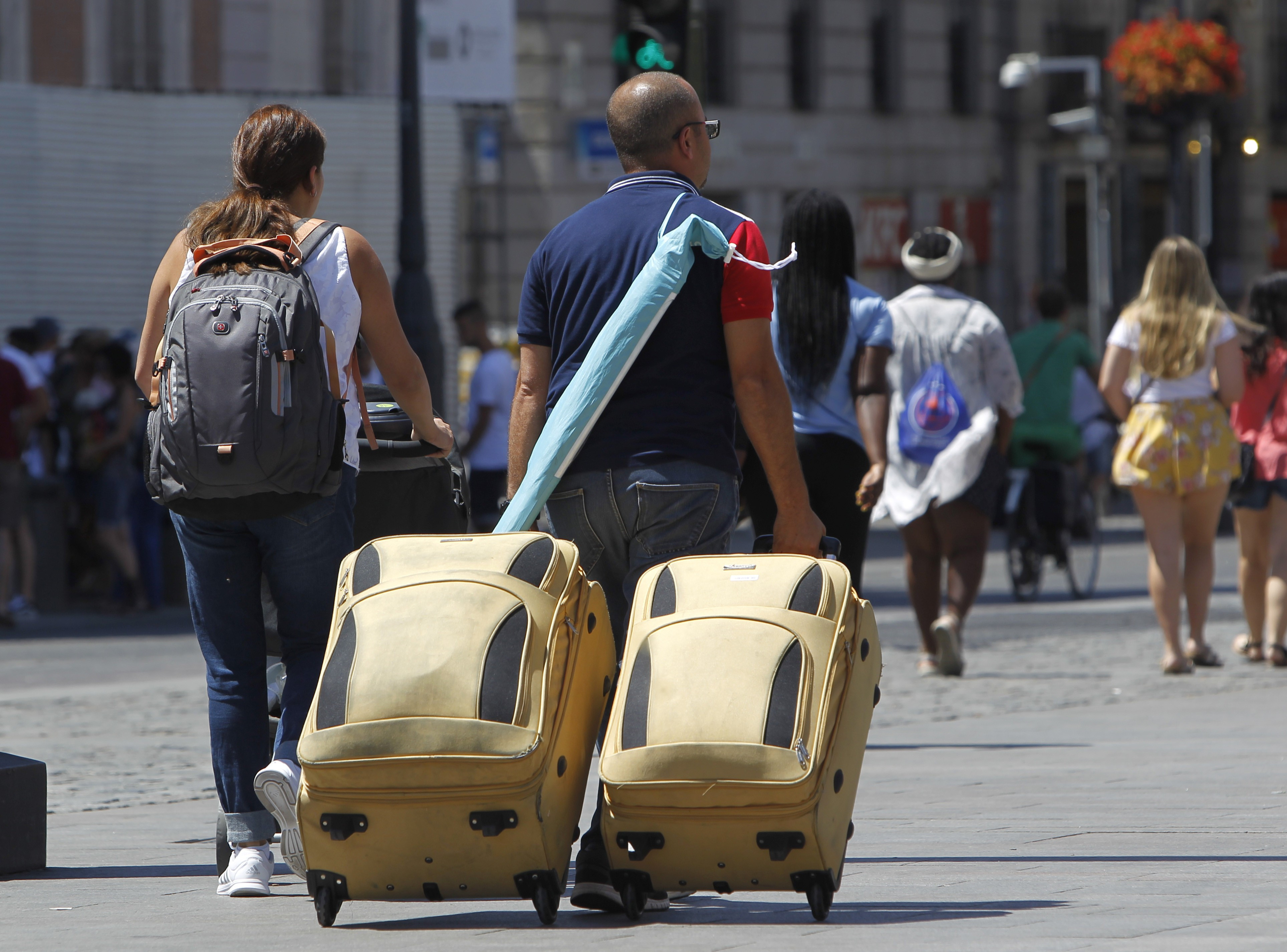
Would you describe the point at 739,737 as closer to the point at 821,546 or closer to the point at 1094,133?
the point at 821,546

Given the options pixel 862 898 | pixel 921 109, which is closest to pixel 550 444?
pixel 862 898

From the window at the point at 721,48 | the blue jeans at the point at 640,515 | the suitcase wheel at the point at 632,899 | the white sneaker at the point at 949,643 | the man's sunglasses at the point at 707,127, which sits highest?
the window at the point at 721,48

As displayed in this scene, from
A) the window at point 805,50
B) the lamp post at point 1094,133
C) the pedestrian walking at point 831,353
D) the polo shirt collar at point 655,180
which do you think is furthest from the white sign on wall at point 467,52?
the polo shirt collar at point 655,180

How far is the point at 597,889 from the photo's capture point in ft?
15.8

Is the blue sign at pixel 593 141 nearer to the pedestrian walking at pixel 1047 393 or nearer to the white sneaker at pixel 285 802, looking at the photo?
the pedestrian walking at pixel 1047 393

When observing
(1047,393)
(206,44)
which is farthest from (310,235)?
(206,44)

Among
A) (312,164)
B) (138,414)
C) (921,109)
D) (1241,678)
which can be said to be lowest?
(1241,678)

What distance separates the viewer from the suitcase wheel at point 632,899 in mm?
4637

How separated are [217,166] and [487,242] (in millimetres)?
7763

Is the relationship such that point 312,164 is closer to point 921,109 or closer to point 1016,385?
point 1016,385

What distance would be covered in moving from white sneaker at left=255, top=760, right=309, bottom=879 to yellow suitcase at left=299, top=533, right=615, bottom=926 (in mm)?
191

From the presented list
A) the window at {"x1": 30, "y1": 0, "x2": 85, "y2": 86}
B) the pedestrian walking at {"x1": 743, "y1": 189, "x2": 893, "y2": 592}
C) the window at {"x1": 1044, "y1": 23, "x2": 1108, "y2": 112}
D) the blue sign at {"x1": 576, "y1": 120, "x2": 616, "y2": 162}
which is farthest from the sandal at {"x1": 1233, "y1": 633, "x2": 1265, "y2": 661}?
the window at {"x1": 1044, "y1": 23, "x2": 1108, "y2": 112}

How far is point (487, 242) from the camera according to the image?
28969 millimetres

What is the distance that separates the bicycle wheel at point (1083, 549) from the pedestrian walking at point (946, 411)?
4.75 metres
